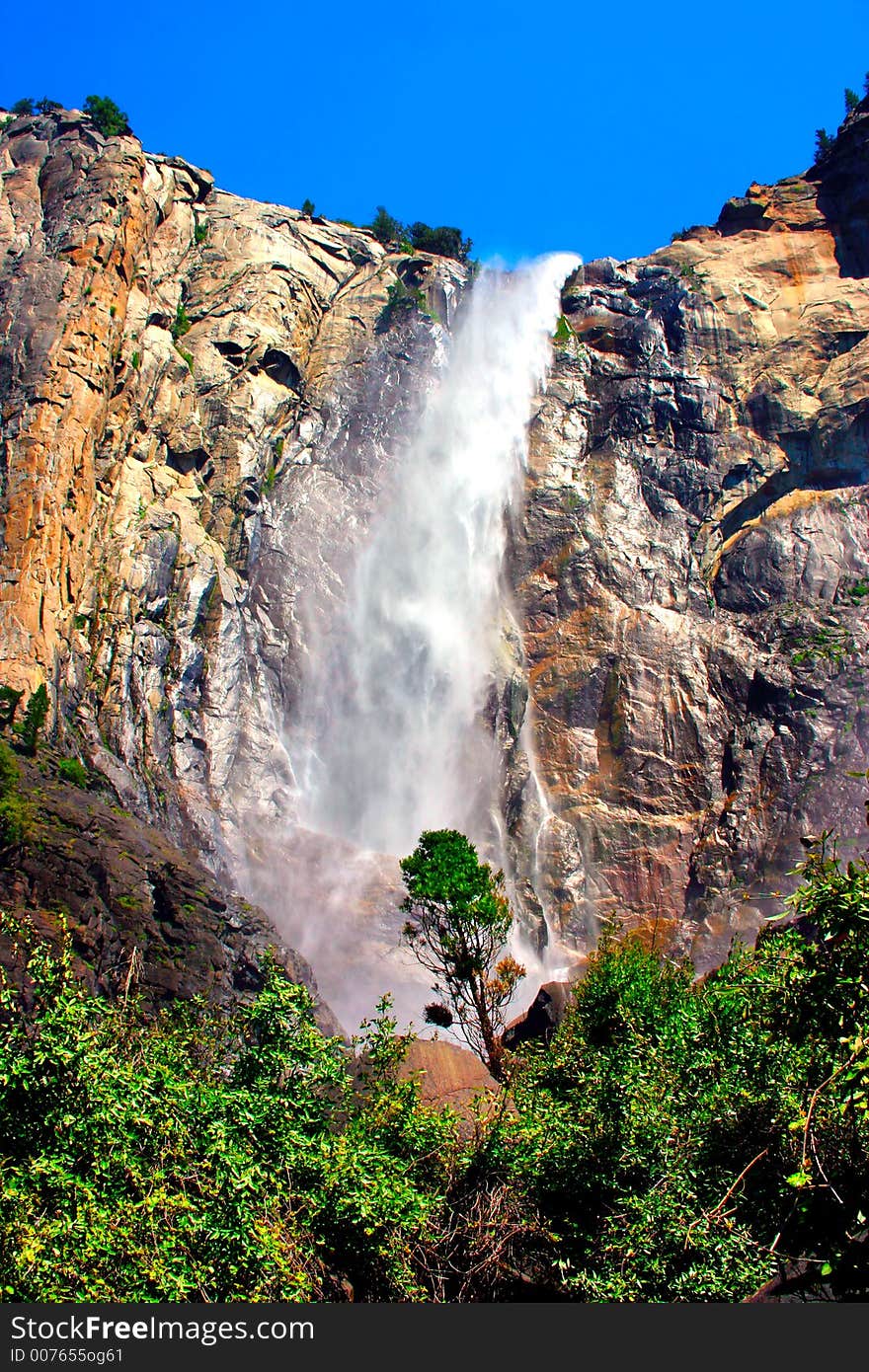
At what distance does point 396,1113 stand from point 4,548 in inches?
1215

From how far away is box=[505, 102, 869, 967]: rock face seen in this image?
46219 mm

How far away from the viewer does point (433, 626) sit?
52.1 meters

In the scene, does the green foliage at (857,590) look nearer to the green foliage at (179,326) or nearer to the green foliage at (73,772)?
the green foliage at (73,772)

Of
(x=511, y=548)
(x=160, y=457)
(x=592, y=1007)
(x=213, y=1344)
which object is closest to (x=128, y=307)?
(x=160, y=457)

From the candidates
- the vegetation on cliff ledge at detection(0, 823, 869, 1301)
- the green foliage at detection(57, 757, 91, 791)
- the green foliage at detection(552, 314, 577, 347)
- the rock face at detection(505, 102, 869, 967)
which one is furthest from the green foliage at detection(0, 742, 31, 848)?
the green foliage at detection(552, 314, 577, 347)

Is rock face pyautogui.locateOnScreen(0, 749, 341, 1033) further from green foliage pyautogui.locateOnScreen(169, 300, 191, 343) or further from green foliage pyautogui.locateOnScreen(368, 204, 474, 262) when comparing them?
green foliage pyautogui.locateOnScreen(368, 204, 474, 262)

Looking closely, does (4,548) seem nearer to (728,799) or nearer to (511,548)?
(511,548)

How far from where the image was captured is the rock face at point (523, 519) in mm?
43500

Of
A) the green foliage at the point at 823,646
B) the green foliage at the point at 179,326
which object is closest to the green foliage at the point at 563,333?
the green foliage at the point at 179,326

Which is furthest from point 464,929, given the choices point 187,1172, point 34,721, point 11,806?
point 34,721

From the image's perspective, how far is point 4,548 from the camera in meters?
39.6

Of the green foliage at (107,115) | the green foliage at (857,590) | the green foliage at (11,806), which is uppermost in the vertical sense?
the green foliage at (107,115)

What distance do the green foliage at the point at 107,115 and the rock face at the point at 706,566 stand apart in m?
29.6

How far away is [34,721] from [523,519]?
96.0 feet
